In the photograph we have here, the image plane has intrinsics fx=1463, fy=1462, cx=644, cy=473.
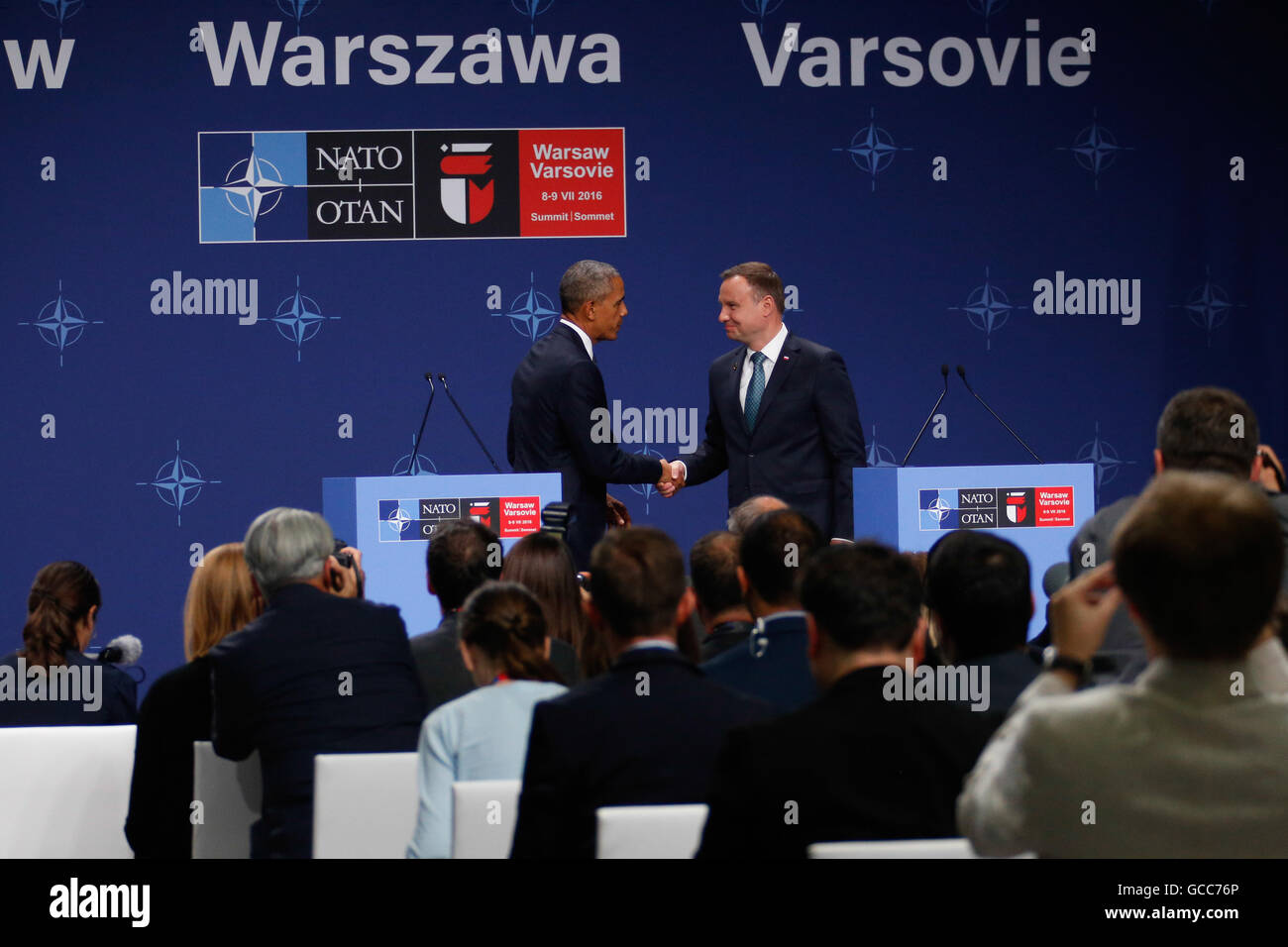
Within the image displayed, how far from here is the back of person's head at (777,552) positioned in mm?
2883

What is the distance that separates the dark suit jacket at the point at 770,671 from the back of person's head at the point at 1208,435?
815 millimetres

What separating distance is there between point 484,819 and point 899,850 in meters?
0.75

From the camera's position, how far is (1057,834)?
5.07 ft

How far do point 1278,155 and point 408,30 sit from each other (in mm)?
4239

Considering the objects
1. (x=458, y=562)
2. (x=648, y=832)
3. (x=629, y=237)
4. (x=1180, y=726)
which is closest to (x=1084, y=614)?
(x=1180, y=726)

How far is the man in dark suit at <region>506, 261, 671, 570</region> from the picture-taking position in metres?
5.57

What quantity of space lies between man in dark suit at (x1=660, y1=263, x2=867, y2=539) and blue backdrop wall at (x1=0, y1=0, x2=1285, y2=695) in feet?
4.19

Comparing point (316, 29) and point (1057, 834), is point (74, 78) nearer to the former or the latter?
point (316, 29)

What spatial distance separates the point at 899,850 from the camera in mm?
1589

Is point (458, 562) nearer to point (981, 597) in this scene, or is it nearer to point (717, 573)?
point (717, 573)

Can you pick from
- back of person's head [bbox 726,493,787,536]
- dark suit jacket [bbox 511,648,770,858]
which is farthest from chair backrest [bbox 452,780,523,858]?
back of person's head [bbox 726,493,787,536]

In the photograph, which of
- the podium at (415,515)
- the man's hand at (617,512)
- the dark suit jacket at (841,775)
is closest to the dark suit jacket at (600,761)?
the dark suit jacket at (841,775)
